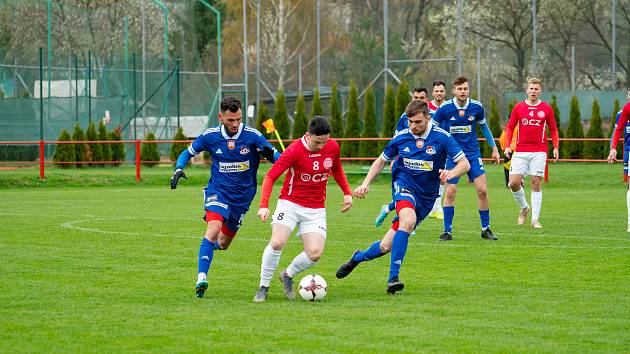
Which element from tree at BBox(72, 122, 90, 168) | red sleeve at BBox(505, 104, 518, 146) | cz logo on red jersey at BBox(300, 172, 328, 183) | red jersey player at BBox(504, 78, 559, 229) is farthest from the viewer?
tree at BBox(72, 122, 90, 168)

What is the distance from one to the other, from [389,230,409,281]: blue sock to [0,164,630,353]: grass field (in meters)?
0.25

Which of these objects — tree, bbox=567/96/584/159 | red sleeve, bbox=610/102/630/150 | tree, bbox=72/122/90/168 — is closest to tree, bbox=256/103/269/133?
tree, bbox=72/122/90/168

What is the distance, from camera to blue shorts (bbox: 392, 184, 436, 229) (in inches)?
413

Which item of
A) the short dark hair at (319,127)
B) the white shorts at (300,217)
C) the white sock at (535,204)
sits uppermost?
the short dark hair at (319,127)

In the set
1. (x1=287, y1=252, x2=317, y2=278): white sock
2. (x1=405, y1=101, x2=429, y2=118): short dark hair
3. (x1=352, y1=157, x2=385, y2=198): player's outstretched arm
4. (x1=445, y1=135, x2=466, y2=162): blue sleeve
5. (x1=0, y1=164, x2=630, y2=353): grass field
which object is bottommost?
(x1=0, y1=164, x2=630, y2=353): grass field

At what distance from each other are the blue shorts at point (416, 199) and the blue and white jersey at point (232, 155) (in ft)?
4.34

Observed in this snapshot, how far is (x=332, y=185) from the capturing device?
30.8m

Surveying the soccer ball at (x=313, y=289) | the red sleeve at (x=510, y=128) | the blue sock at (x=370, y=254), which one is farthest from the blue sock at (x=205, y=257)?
the red sleeve at (x=510, y=128)

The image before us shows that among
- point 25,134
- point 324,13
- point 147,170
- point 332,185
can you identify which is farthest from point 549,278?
point 324,13

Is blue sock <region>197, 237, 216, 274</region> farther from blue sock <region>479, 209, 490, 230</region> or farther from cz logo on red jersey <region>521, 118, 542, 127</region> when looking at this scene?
cz logo on red jersey <region>521, 118, 542, 127</region>

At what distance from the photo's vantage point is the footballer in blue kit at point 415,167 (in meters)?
10.4

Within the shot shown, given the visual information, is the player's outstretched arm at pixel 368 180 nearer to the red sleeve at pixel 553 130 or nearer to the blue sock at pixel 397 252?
the blue sock at pixel 397 252

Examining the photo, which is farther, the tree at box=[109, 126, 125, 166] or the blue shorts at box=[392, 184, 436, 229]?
the tree at box=[109, 126, 125, 166]

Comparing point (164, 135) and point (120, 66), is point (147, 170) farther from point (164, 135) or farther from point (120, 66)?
Answer: point (120, 66)
